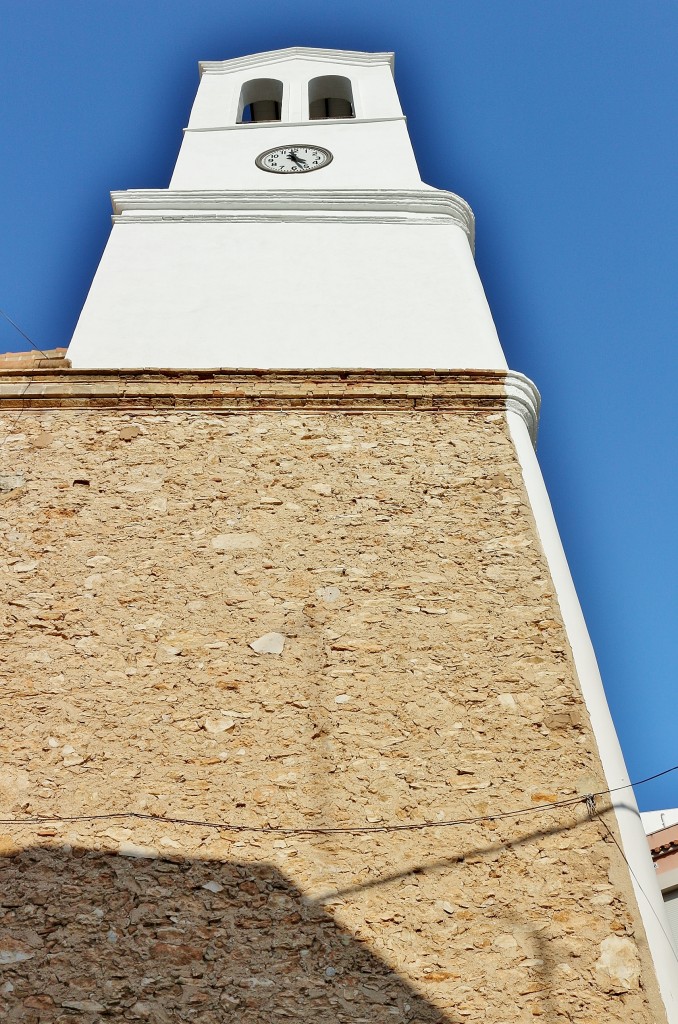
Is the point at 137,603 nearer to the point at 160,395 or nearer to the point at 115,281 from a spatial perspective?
the point at 160,395

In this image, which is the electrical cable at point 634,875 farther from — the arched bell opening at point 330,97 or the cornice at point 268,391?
the arched bell opening at point 330,97

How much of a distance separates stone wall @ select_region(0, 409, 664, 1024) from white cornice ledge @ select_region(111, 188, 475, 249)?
8.97 feet

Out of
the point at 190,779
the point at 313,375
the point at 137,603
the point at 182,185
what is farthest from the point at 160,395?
the point at 182,185

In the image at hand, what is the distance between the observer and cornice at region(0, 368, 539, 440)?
5867 mm

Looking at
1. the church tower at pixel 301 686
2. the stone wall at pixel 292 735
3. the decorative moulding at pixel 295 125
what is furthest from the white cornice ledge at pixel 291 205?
the stone wall at pixel 292 735

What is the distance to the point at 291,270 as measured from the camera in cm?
720

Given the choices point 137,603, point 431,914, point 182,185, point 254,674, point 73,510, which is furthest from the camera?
point 182,185

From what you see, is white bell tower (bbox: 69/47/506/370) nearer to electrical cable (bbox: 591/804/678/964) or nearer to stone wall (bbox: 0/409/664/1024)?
stone wall (bbox: 0/409/664/1024)

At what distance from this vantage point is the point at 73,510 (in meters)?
5.25

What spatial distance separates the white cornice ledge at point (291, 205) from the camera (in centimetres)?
781

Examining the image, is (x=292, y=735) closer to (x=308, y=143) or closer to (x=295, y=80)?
(x=308, y=143)

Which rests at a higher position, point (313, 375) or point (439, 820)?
point (313, 375)

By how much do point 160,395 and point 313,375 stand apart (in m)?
0.95

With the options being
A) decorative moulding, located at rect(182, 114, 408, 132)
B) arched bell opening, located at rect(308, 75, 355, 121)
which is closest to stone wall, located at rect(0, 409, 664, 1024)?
decorative moulding, located at rect(182, 114, 408, 132)
